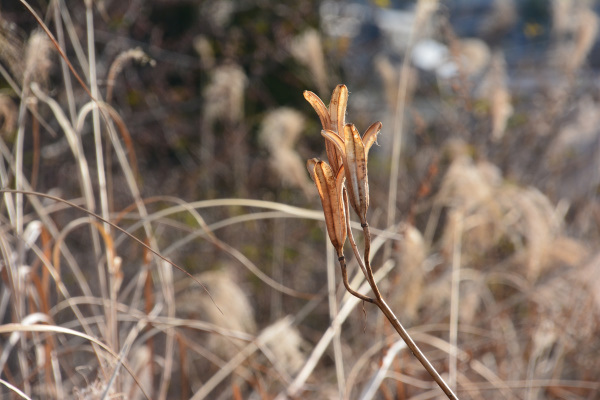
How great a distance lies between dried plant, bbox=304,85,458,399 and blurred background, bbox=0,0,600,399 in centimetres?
23

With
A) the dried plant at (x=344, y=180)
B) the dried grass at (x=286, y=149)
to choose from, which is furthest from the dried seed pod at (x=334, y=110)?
the dried grass at (x=286, y=149)

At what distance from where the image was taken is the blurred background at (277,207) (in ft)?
4.58

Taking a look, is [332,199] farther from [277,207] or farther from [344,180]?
[277,207]

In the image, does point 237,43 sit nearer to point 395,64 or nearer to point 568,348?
point 395,64

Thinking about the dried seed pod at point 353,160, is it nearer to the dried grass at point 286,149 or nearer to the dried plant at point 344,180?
the dried plant at point 344,180

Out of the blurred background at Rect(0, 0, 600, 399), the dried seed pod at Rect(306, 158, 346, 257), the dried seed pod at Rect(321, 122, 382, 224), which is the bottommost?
the blurred background at Rect(0, 0, 600, 399)

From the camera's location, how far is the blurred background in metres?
1.40

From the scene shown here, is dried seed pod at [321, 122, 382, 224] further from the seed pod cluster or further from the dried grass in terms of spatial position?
the dried grass

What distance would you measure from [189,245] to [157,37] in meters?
1.26

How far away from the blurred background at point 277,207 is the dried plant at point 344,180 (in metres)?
0.23

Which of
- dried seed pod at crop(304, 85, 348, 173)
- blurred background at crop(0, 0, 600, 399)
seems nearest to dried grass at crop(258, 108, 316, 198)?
blurred background at crop(0, 0, 600, 399)

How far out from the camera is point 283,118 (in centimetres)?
267

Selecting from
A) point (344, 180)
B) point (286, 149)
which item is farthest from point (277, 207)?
point (286, 149)

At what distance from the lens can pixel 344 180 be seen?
591mm
